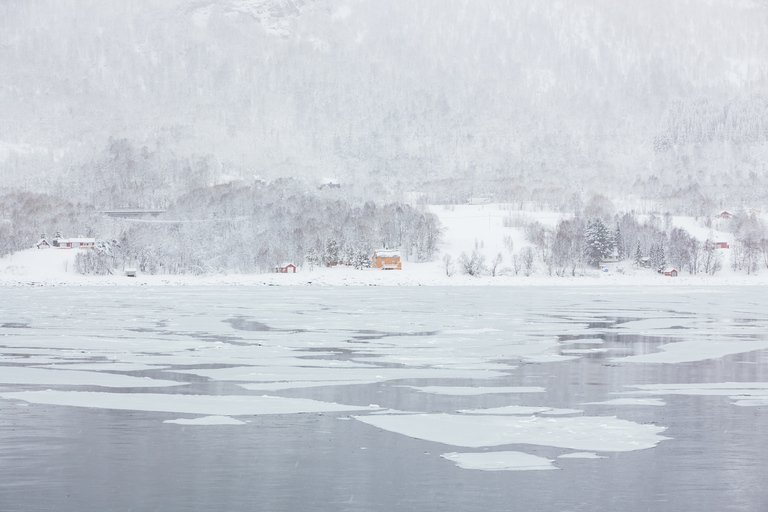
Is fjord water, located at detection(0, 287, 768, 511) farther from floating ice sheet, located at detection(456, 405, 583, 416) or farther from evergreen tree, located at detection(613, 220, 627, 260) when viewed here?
evergreen tree, located at detection(613, 220, 627, 260)

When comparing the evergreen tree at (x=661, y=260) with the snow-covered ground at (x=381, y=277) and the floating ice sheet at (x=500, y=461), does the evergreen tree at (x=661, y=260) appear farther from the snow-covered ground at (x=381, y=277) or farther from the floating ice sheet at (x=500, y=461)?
the floating ice sheet at (x=500, y=461)

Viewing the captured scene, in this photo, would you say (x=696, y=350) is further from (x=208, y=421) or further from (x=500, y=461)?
(x=208, y=421)

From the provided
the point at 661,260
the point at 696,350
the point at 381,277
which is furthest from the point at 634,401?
the point at 661,260

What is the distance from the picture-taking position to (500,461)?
14.3 meters

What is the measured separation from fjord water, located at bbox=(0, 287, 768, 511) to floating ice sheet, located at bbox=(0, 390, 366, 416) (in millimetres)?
94

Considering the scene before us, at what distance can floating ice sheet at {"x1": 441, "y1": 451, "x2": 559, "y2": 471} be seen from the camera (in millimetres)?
13961

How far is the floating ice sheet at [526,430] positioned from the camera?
613 inches

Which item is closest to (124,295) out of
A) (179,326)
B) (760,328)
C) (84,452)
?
(179,326)

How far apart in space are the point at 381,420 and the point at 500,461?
382cm

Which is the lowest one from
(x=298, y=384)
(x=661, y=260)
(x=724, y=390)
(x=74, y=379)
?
(x=74, y=379)

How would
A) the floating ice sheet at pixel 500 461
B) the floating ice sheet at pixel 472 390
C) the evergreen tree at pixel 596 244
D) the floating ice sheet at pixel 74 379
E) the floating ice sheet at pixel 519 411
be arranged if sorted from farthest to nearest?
the evergreen tree at pixel 596 244 < the floating ice sheet at pixel 74 379 < the floating ice sheet at pixel 472 390 < the floating ice sheet at pixel 519 411 < the floating ice sheet at pixel 500 461

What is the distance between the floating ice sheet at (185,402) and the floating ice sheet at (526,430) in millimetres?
1925

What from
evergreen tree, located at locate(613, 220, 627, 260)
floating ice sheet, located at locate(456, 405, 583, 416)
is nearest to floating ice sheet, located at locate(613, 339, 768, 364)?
floating ice sheet, located at locate(456, 405, 583, 416)

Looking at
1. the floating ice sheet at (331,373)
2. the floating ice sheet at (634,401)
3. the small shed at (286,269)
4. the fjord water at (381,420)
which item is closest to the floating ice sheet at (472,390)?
the fjord water at (381,420)
